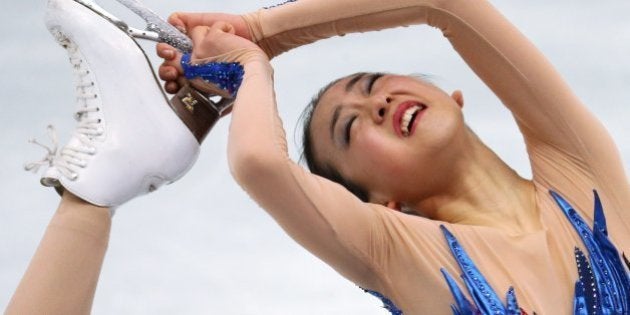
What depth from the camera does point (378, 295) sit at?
171 centimetres

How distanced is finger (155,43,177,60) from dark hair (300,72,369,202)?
0.30 metres

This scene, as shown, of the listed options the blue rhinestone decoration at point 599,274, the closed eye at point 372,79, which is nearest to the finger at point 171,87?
the closed eye at point 372,79

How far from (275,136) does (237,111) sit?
0.09 meters

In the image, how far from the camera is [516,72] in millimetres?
1805

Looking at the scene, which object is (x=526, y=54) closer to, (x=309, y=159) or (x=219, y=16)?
(x=309, y=159)

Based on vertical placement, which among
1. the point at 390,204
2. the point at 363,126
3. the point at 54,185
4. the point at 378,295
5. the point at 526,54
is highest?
the point at 526,54

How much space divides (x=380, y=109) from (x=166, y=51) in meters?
0.45

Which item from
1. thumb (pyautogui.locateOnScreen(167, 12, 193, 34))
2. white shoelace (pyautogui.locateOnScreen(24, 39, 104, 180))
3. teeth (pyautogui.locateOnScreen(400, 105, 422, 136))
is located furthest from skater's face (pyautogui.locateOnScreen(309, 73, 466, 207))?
white shoelace (pyautogui.locateOnScreen(24, 39, 104, 180))

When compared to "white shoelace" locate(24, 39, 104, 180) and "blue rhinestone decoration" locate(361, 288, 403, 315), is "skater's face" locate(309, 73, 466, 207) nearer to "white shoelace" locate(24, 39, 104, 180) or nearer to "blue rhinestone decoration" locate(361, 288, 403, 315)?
"blue rhinestone decoration" locate(361, 288, 403, 315)

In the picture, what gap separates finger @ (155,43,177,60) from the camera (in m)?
1.88

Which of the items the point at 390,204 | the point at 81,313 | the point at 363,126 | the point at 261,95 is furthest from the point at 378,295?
the point at 81,313

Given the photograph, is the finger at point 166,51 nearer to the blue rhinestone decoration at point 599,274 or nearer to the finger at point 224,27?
the finger at point 224,27

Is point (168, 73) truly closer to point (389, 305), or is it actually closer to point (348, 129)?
point (348, 129)

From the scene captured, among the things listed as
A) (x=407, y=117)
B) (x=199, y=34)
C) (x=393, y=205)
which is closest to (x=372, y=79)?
(x=407, y=117)
